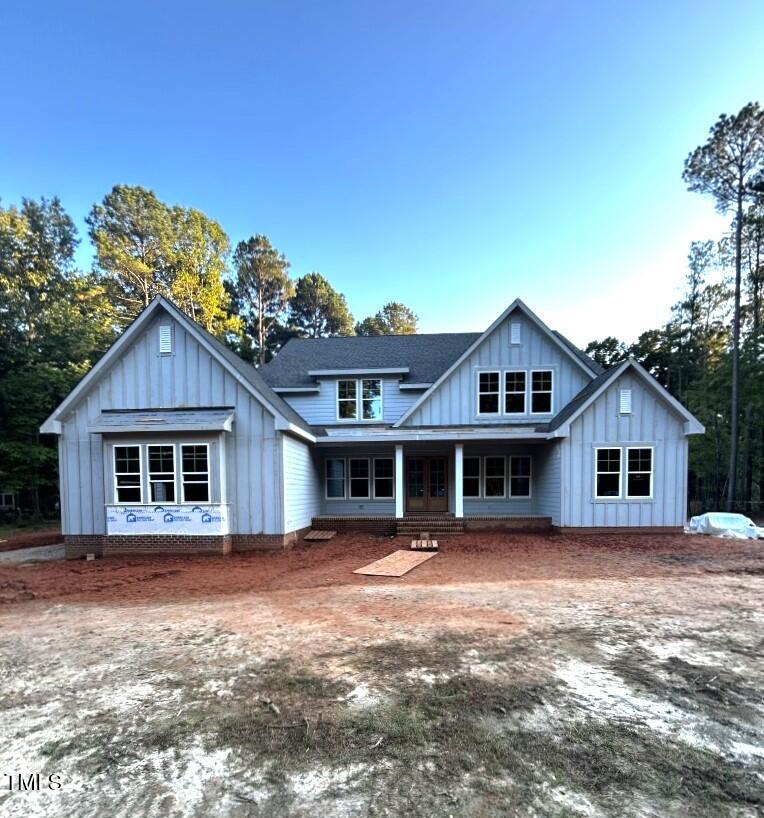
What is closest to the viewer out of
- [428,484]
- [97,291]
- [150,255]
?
[428,484]

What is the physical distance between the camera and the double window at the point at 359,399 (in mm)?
15000

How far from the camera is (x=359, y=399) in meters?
15.0

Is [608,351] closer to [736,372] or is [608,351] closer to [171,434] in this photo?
[736,372]

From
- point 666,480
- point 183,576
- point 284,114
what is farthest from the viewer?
point 284,114

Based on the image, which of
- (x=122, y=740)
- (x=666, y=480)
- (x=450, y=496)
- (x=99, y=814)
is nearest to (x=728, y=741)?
(x=99, y=814)

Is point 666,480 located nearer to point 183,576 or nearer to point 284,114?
point 183,576

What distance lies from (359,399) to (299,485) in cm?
439

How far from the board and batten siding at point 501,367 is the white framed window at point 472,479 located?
1.66 m

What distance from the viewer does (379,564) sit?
8.78 metres

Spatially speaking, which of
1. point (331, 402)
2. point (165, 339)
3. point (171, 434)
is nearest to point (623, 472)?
point (331, 402)

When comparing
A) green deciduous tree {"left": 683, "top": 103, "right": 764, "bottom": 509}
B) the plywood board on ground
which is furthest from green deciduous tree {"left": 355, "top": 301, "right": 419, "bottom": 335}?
the plywood board on ground

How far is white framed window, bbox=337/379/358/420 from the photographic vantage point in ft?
49.3

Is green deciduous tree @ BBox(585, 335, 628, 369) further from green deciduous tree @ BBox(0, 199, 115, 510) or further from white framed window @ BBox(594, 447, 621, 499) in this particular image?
green deciduous tree @ BBox(0, 199, 115, 510)

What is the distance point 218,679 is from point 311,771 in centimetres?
166
